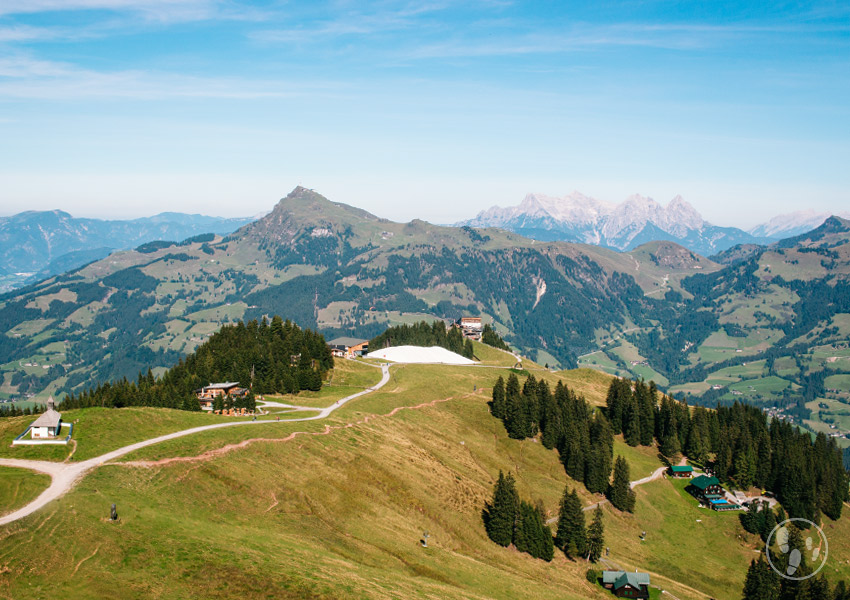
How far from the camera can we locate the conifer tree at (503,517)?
89312 millimetres

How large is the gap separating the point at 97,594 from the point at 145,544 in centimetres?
829

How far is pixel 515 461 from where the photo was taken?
12444 cm

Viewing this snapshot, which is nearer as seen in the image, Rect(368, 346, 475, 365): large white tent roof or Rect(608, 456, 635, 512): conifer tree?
Rect(608, 456, 635, 512): conifer tree

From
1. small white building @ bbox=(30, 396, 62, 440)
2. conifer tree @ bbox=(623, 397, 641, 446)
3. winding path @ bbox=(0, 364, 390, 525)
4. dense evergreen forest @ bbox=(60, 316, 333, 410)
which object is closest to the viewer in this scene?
winding path @ bbox=(0, 364, 390, 525)

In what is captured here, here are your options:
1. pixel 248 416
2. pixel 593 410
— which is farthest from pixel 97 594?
pixel 593 410

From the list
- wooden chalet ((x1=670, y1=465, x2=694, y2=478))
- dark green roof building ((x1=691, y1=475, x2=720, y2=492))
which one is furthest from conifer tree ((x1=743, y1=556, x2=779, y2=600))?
wooden chalet ((x1=670, y1=465, x2=694, y2=478))

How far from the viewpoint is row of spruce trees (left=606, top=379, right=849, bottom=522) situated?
456ft

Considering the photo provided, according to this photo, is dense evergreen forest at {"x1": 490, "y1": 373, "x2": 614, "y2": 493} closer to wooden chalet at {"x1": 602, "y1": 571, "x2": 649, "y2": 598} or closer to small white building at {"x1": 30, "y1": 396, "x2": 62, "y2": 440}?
wooden chalet at {"x1": 602, "y1": 571, "x2": 649, "y2": 598}

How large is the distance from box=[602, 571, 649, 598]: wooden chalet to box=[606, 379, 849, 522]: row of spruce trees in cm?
6701

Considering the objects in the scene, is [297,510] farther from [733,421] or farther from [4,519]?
[733,421]

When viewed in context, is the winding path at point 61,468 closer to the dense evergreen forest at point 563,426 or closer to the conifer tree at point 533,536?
the conifer tree at point 533,536

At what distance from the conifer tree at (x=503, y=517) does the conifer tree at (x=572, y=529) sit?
983 cm

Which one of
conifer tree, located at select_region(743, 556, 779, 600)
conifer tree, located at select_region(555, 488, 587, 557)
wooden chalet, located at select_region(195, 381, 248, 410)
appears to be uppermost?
wooden chalet, located at select_region(195, 381, 248, 410)

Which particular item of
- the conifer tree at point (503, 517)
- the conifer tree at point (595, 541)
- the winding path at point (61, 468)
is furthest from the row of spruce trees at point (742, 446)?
the winding path at point (61, 468)
